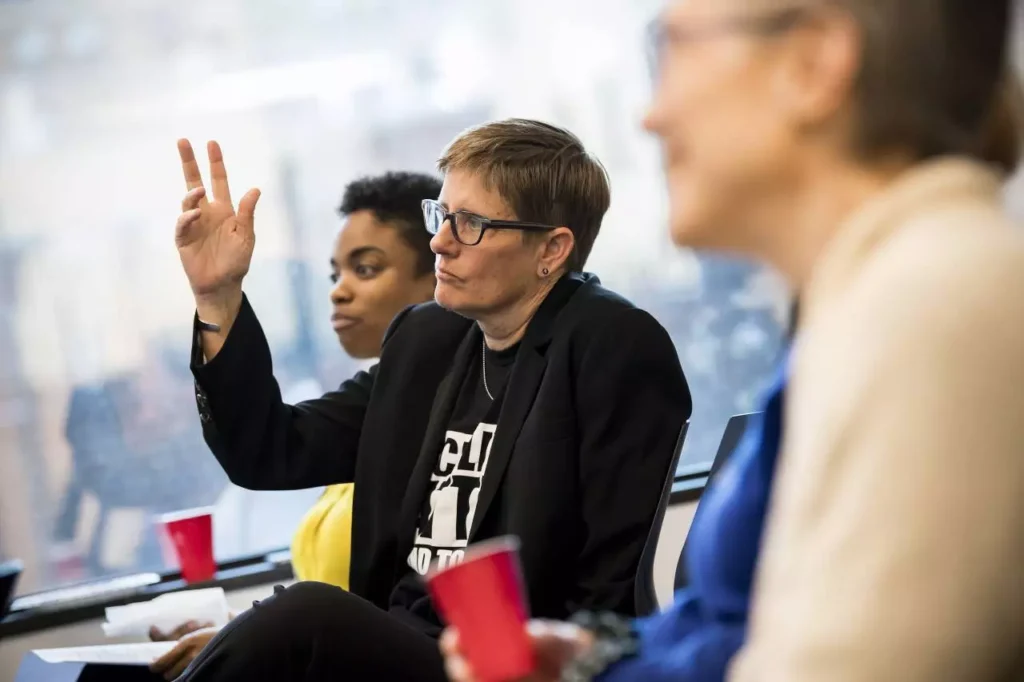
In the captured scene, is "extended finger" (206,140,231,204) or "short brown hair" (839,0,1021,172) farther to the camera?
"extended finger" (206,140,231,204)

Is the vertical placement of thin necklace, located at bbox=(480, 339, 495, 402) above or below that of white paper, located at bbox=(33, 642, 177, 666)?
above

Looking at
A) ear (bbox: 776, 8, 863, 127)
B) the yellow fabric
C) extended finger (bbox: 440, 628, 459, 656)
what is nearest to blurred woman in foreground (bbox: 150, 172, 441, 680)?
the yellow fabric

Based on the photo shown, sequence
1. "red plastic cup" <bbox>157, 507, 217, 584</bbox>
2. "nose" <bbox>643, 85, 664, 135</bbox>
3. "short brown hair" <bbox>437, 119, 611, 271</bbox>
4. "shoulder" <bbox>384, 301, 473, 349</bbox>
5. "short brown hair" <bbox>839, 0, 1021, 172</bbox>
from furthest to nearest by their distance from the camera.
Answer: "red plastic cup" <bbox>157, 507, 217, 584</bbox>, "shoulder" <bbox>384, 301, 473, 349</bbox>, "short brown hair" <bbox>437, 119, 611, 271</bbox>, "nose" <bbox>643, 85, 664, 135</bbox>, "short brown hair" <bbox>839, 0, 1021, 172</bbox>

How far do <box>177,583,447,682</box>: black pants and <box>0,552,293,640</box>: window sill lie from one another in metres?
1.29

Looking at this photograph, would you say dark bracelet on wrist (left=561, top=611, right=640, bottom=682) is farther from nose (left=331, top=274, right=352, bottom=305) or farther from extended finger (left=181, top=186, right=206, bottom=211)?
nose (left=331, top=274, right=352, bottom=305)

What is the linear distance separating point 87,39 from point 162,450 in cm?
102

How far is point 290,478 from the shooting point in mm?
1909

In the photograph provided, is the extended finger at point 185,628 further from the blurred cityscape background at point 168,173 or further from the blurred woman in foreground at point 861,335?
the blurred woman in foreground at point 861,335

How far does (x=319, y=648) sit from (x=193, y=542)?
3.39ft

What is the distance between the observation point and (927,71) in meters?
0.74

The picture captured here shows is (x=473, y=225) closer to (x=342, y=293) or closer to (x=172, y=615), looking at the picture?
(x=342, y=293)

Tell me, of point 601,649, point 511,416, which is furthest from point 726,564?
point 511,416

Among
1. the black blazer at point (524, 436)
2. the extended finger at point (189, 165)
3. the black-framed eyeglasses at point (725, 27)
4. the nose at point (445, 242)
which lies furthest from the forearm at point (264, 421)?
the black-framed eyeglasses at point (725, 27)

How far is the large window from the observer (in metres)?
2.67
